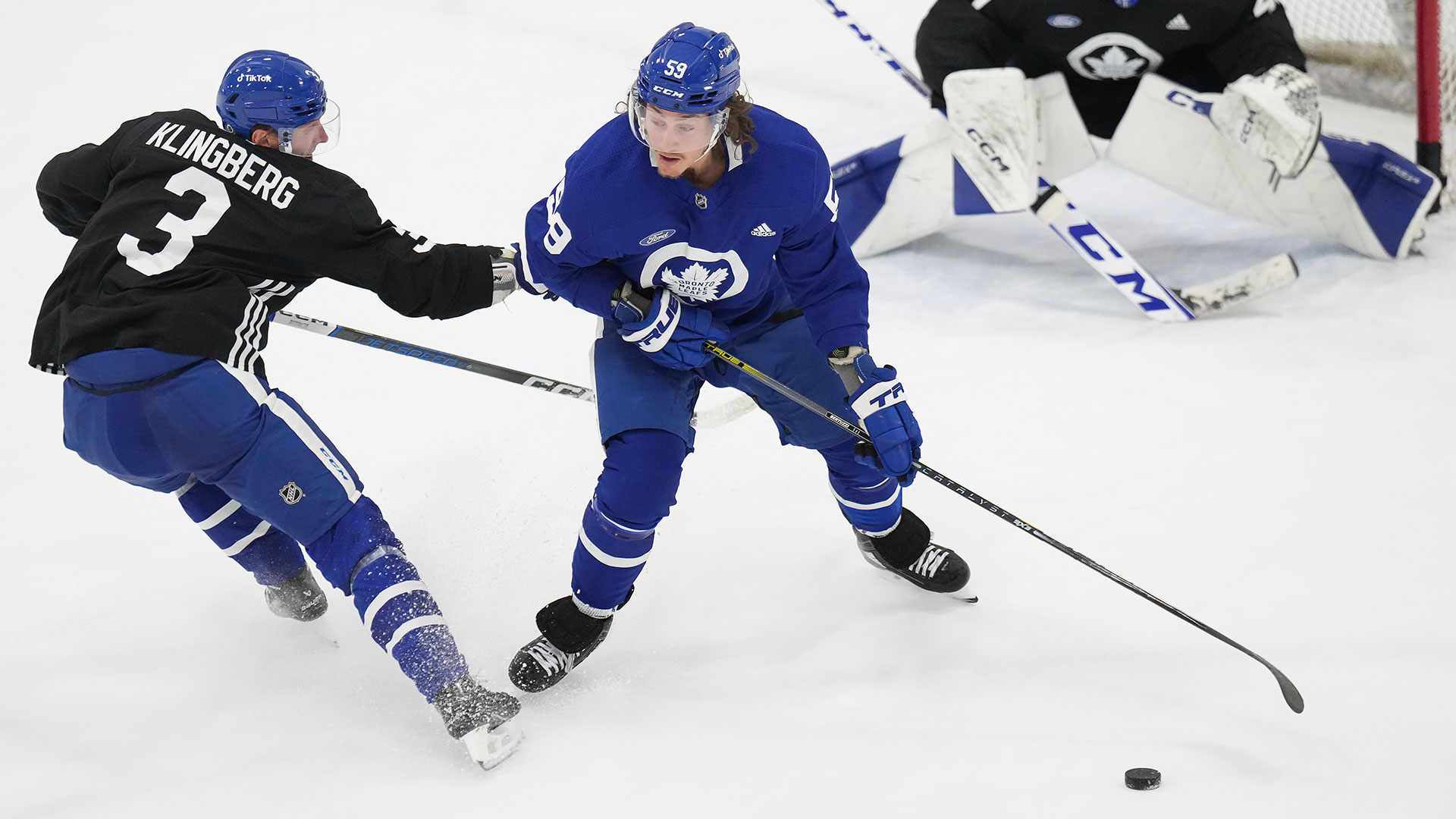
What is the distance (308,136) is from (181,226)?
316mm

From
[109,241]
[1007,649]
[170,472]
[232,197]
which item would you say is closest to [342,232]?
[232,197]

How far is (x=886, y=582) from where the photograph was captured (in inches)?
98.7

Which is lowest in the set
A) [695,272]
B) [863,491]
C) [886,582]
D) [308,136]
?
[886,582]

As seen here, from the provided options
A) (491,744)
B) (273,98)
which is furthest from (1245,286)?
(273,98)

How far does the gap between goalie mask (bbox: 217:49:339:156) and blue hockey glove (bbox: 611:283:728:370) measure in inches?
25.4

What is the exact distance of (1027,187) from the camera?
3561 millimetres

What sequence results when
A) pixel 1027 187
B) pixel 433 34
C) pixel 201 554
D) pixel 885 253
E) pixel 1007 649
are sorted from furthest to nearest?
pixel 433 34
pixel 885 253
pixel 1027 187
pixel 201 554
pixel 1007 649

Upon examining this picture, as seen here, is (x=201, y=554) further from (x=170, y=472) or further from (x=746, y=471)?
(x=746, y=471)

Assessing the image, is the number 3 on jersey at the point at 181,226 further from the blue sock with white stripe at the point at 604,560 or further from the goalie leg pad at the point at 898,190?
the goalie leg pad at the point at 898,190

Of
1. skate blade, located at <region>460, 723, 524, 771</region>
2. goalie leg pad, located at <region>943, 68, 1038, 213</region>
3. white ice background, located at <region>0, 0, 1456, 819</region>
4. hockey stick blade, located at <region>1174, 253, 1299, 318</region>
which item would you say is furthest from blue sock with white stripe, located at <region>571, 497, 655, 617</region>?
hockey stick blade, located at <region>1174, 253, 1299, 318</region>

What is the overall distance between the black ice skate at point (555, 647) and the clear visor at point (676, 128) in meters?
0.84

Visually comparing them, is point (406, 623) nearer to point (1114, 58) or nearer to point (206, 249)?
point (206, 249)

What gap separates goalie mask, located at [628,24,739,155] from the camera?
6.16ft

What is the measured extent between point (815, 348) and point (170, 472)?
1164 millimetres
